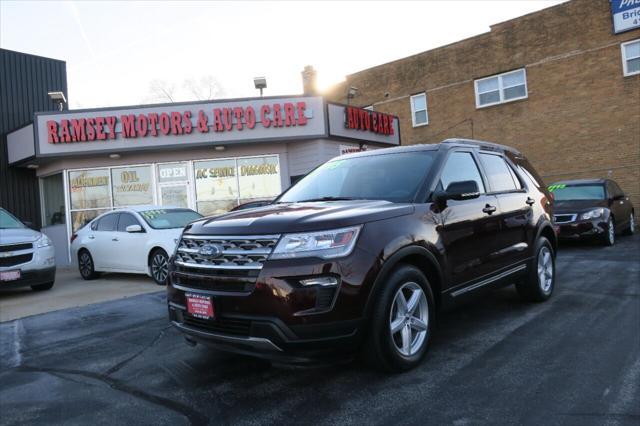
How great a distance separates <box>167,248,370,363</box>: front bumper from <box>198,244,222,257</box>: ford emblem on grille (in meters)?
0.22

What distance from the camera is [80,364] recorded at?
4531 millimetres

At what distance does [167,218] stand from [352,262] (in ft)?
24.3

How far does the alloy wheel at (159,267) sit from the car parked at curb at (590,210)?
27.5 ft

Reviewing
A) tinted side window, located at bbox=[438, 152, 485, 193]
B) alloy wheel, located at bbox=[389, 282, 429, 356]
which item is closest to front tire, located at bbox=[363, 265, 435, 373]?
alloy wheel, located at bbox=[389, 282, 429, 356]

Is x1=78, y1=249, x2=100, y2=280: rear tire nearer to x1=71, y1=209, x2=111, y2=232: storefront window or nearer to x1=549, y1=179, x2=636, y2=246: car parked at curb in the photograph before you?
x1=71, y1=209, x2=111, y2=232: storefront window

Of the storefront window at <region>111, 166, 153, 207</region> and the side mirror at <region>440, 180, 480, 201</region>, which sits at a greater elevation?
the storefront window at <region>111, 166, 153, 207</region>

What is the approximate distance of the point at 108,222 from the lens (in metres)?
10.6

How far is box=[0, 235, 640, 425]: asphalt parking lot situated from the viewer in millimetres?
3139

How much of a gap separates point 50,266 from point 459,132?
1827 cm

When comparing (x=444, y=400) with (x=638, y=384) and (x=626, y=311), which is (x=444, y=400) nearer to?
(x=638, y=384)

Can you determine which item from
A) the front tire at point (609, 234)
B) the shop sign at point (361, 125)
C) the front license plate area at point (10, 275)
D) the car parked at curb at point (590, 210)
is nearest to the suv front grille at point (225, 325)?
the front license plate area at point (10, 275)

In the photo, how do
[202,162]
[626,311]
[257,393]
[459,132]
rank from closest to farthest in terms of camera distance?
[257,393] → [626,311] → [202,162] → [459,132]

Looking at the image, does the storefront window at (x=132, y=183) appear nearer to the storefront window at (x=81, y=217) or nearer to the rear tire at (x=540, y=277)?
the storefront window at (x=81, y=217)

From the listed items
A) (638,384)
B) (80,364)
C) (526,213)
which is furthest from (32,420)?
(526,213)
